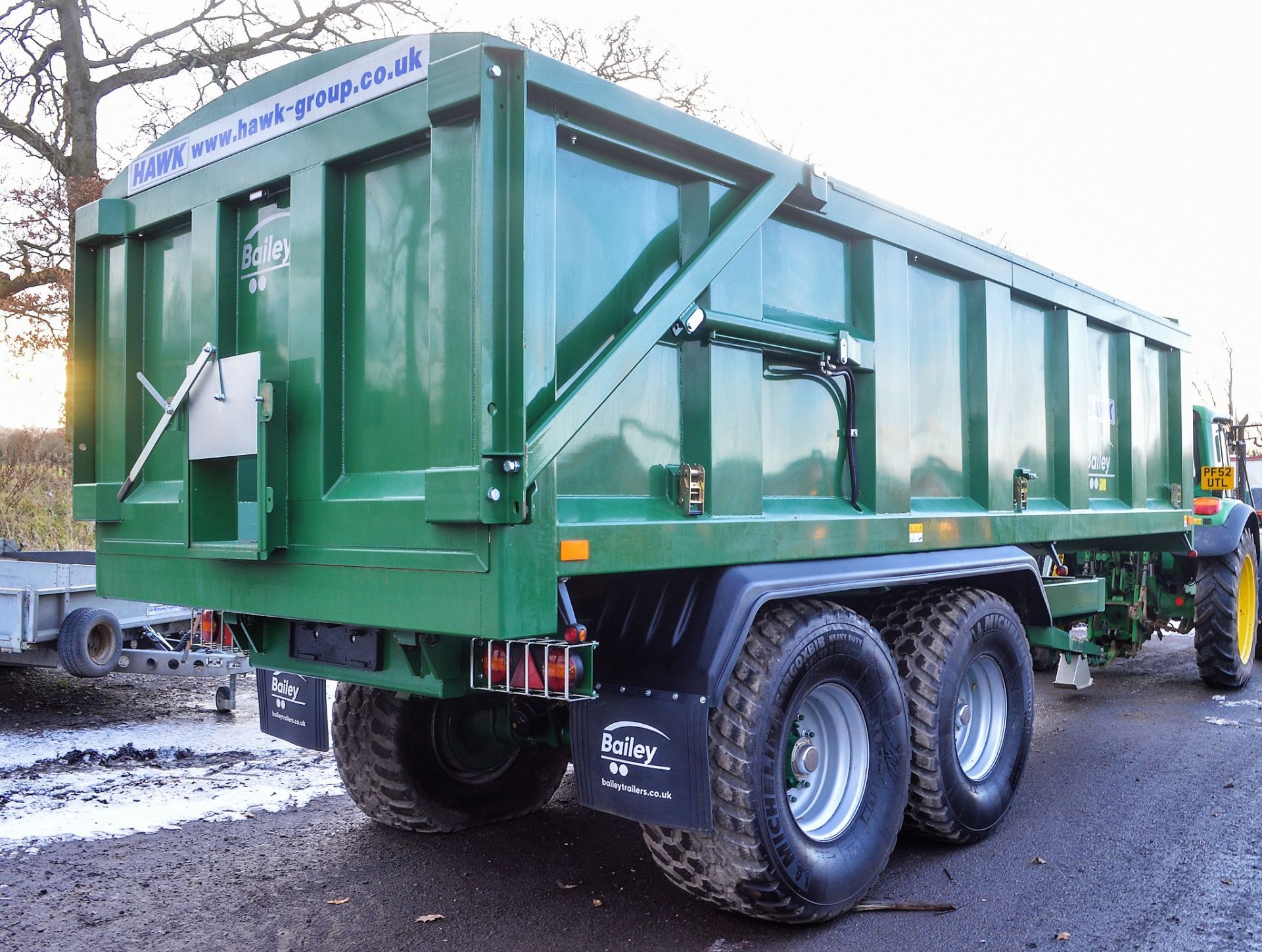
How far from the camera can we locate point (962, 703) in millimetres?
4949

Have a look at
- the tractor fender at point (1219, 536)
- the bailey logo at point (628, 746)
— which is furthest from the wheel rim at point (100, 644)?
the tractor fender at point (1219, 536)

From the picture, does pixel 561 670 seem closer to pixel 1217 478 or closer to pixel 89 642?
pixel 89 642

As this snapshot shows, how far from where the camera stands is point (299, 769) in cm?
599

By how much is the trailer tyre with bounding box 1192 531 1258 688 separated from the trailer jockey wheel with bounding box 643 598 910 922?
5222 millimetres

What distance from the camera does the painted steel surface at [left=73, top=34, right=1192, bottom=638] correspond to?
3.06 metres

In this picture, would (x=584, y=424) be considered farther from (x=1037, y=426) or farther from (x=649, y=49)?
(x=649, y=49)

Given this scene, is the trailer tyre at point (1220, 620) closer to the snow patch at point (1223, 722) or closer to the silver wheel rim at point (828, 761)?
the snow patch at point (1223, 722)

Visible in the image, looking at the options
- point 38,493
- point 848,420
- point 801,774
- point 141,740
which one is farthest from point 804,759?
point 38,493

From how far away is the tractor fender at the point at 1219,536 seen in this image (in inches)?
323

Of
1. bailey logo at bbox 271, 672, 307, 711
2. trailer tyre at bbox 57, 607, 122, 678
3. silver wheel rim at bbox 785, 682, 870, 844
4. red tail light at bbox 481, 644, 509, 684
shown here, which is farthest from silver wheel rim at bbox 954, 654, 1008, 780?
trailer tyre at bbox 57, 607, 122, 678

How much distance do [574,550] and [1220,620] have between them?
7052 mm

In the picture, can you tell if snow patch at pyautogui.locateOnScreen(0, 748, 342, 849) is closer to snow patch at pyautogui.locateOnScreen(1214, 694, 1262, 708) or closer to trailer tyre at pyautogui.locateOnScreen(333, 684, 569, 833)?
trailer tyre at pyautogui.locateOnScreen(333, 684, 569, 833)

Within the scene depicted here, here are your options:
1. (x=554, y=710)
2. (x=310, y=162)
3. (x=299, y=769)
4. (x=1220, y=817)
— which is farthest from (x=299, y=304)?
(x=1220, y=817)

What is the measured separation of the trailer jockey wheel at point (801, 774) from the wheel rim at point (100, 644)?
464 centimetres
